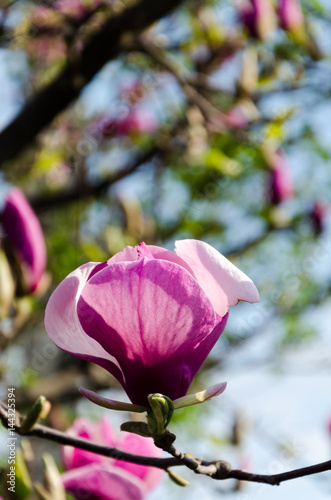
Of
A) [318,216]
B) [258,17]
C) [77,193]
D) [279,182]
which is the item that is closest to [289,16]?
[258,17]

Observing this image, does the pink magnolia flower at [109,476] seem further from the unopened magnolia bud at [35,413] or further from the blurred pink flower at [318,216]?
the blurred pink flower at [318,216]

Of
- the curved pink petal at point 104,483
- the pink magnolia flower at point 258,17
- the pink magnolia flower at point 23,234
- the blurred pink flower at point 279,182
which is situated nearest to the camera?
the curved pink petal at point 104,483

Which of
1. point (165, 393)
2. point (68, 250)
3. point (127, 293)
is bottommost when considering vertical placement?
point (68, 250)

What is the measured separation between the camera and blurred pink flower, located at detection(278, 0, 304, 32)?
213 centimetres

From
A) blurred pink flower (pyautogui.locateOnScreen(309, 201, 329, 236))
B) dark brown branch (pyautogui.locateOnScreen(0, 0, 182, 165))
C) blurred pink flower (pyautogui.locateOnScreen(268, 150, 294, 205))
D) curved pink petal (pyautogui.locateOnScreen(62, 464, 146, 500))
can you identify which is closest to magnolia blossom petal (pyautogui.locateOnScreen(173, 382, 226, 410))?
curved pink petal (pyautogui.locateOnScreen(62, 464, 146, 500))

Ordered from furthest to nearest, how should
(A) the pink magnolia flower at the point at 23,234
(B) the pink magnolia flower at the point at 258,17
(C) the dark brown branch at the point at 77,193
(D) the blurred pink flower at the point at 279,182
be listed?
(C) the dark brown branch at the point at 77,193 < (D) the blurred pink flower at the point at 279,182 < (B) the pink magnolia flower at the point at 258,17 < (A) the pink magnolia flower at the point at 23,234

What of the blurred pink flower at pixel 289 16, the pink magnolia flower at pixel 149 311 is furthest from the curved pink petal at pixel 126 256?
the blurred pink flower at pixel 289 16

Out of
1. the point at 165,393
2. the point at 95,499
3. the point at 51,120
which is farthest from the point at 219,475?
the point at 51,120

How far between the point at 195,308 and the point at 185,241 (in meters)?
0.06

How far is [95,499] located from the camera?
0.77m

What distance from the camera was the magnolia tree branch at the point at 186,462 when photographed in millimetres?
464

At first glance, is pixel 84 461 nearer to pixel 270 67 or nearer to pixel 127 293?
pixel 127 293

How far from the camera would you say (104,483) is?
0.74 meters

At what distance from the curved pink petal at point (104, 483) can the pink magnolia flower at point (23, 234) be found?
1.40ft
